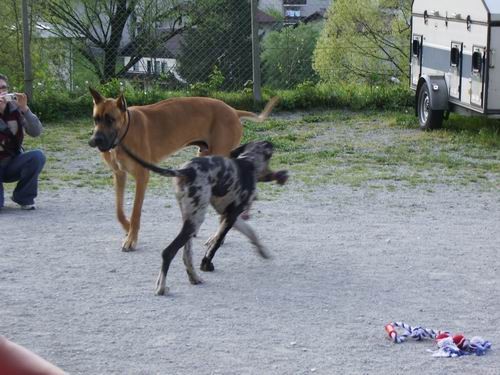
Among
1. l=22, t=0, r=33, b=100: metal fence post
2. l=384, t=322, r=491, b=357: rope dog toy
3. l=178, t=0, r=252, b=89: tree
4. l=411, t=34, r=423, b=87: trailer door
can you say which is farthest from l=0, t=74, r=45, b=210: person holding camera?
l=411, t=34, r=423, b=87: trailer door

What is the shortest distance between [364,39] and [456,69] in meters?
10.9

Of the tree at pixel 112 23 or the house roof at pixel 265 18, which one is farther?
the tree at pixel 112 23

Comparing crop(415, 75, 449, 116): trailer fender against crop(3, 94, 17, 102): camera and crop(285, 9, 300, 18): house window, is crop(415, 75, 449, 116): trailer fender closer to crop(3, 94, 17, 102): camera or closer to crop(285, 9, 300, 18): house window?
crop(3, 94, 17, 102): camera

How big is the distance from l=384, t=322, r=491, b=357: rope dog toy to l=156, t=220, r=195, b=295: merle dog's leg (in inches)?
60.0

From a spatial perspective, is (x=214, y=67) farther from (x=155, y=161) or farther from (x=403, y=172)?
(x=155, y=161)

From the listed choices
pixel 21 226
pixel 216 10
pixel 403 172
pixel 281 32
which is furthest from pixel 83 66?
pixel 21 226

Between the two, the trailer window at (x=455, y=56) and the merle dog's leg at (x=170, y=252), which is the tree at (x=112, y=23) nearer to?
the trailer window at (x=455, y=56)

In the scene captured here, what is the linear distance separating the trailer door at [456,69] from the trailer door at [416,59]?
1.35 metres

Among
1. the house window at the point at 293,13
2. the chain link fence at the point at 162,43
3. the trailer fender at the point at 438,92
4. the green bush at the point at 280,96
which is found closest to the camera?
the trailer fender at the point at 438,92

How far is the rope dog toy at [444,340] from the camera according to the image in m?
4.75

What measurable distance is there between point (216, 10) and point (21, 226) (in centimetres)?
1245

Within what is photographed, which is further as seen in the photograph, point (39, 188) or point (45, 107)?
point (45, 107)

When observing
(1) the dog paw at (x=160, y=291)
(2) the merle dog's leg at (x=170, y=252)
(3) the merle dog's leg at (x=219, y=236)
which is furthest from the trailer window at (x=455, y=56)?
(1) the dog paw at (x=160, y=291)

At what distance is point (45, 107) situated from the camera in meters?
14.5
